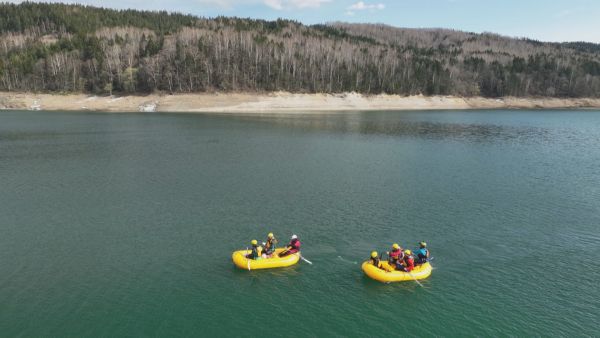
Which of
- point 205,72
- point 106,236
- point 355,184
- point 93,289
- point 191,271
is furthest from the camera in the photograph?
point 205,72

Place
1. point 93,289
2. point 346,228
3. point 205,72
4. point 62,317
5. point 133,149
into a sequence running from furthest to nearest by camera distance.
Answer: point 205,72 → point 133,149 → point 346,228 → point 93,289 → point 62,317

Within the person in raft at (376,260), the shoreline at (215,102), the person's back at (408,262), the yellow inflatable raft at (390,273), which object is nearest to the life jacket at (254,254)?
the yellow inflatable raft at (390,273)

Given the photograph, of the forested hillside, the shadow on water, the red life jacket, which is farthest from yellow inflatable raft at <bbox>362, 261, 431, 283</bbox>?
the forested hillside

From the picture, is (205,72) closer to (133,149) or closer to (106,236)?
(133,149)

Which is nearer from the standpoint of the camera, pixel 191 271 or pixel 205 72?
pixel 191 271

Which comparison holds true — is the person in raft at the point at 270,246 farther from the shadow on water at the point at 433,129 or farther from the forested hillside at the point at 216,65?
the forested hillside at the point at 216,65

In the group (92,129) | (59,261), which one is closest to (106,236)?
(59,261)

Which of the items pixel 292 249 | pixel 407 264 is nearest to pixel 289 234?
pixel 292 249

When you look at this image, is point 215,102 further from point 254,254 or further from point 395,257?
point 395,257
